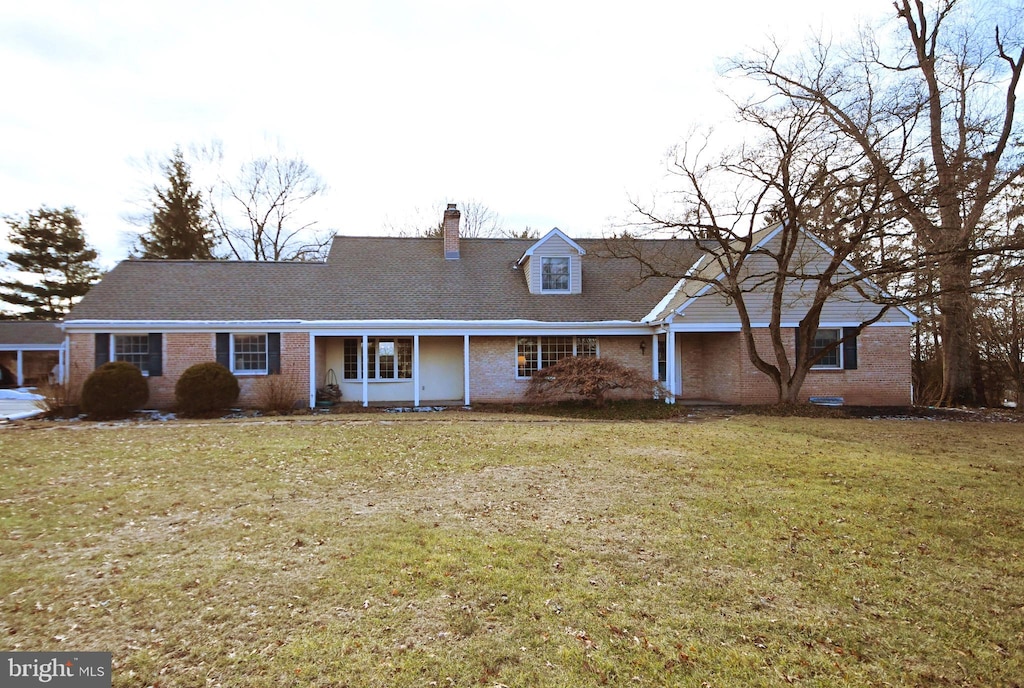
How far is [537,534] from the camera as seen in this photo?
5391mm

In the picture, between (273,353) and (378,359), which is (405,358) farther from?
(273,353)

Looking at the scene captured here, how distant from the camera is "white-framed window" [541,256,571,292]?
19719 mm

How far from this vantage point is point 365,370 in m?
17.4

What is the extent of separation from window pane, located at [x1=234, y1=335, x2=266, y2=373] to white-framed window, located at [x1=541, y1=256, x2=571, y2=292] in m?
9.64

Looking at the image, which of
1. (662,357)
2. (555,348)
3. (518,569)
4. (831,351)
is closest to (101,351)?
(555,348)

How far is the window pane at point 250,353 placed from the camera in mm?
17156

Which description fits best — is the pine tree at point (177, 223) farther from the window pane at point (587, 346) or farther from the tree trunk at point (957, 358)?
the tree trunk at point (957, 358)

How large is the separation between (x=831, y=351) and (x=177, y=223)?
114 feet

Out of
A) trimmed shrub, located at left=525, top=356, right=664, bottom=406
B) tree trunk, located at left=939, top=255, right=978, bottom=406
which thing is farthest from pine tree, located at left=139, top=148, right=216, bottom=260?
tree trunk, located at left=939, top=255, right=978, bottom=406

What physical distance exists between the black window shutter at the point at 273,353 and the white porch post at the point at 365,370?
2576 millimetres

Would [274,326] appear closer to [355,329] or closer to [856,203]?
[355,329]

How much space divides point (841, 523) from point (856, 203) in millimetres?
11997

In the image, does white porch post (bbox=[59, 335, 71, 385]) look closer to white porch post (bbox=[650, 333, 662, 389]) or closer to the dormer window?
the dormer window

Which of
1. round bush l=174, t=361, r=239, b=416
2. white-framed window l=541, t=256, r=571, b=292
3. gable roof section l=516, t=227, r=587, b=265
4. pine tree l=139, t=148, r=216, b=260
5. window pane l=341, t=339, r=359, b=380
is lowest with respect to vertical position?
round bush l=174, t=361, r=239, b=416
